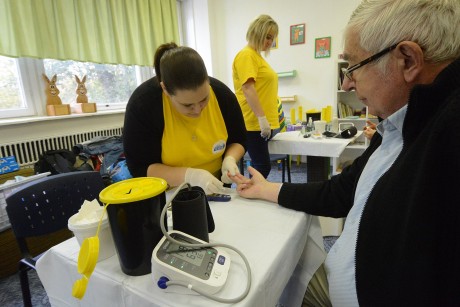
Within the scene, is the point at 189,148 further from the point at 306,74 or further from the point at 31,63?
the point at 306,74

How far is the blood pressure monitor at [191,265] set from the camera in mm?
497

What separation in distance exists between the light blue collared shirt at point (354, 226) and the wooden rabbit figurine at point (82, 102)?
2771mm

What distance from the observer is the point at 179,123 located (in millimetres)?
1084

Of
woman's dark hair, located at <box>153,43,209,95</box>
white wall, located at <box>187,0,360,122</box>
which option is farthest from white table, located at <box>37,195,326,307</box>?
white wall, located at <box>187,0,360,122</box>

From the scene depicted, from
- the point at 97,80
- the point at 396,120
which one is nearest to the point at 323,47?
the point at 97,80

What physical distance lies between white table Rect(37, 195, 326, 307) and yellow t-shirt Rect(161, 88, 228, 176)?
0.29m

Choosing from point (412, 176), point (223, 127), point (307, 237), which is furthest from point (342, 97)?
point (412, 176)

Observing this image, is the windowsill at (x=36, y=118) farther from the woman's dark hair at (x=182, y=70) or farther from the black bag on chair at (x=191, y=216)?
the black bag on chair at (x=191, y=216)

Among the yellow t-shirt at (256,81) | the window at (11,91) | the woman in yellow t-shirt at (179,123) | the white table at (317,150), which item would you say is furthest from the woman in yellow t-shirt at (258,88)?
the window at (11,91)

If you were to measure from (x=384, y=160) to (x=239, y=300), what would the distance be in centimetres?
48

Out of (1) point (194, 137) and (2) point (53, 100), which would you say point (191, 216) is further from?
(2) point (53, 100)

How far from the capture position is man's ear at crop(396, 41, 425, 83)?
1.81 feet

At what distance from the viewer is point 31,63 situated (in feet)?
8.32

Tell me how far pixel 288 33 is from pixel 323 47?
0.53m
